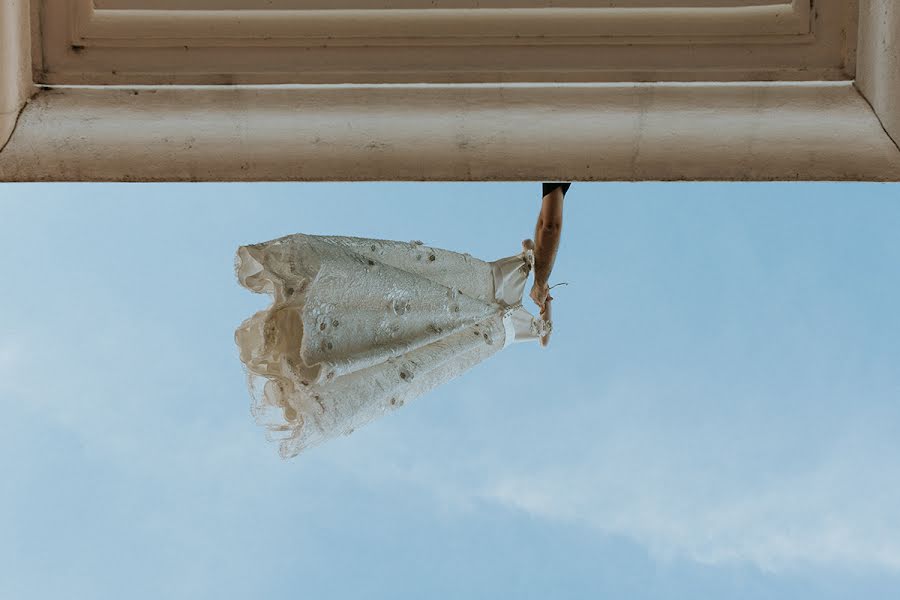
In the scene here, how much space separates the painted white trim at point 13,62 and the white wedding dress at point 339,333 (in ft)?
1.92

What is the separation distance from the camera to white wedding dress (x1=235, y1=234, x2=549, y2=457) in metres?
1.84

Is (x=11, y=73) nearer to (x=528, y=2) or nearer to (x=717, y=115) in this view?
(x=528, y=2)

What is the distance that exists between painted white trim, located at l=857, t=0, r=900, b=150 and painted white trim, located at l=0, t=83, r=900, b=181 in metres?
0.02

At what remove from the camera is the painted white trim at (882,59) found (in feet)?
5.78

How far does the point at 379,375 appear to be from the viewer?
2035mm

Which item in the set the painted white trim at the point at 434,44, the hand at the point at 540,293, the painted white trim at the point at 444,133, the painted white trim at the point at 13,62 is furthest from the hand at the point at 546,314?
the painted white trim at the point at 13,62

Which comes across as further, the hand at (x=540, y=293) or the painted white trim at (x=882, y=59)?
the hand at (x=540, y=293)

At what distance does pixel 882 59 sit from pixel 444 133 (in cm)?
97

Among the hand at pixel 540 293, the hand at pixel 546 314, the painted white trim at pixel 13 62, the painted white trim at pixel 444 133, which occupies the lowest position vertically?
the hand at pixel 546 314

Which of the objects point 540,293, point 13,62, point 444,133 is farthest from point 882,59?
point 13,62

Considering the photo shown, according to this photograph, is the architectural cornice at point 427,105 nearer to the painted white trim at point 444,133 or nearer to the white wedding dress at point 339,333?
the painted white trim at point 444,133

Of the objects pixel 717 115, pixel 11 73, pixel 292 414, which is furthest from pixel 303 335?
pixel 717 115

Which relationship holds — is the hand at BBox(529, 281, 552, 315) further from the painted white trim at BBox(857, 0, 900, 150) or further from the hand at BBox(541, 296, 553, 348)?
the painted white trim at BBox(857, 0, 900, 150)

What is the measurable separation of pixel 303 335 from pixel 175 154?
50cm
